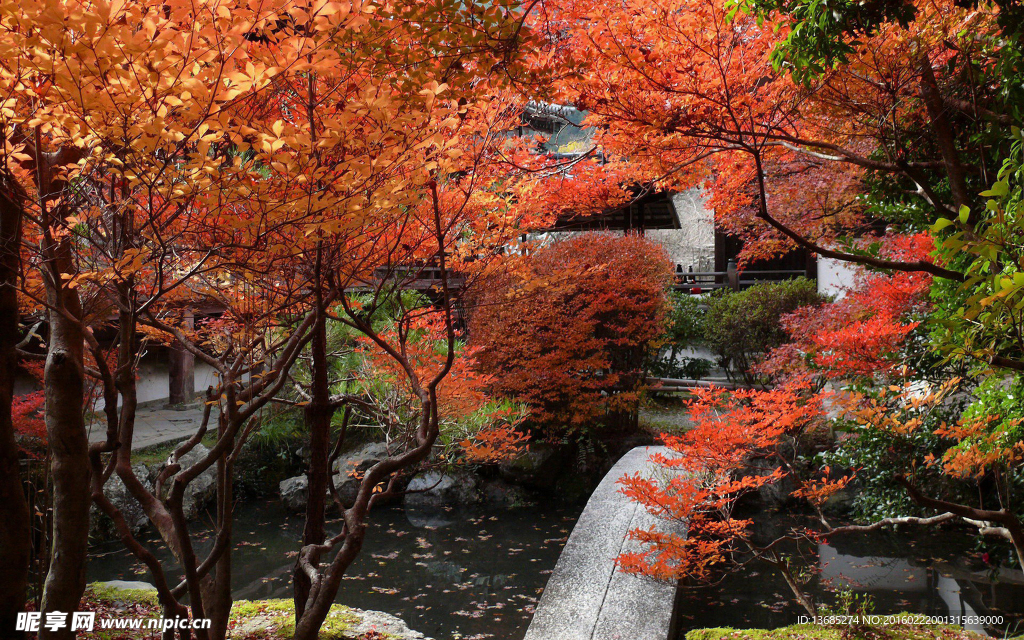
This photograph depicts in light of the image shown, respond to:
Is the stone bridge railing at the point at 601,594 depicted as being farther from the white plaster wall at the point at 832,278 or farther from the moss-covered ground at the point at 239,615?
the white plaster wall at the point at 832,278

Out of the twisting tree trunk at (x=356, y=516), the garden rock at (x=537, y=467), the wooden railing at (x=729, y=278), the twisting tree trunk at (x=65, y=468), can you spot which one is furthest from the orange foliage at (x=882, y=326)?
the wooden railing at (x=729, y=278)

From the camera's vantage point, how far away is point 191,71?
176 centimetres

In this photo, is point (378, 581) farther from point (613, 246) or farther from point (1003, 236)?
point (1003, 236)

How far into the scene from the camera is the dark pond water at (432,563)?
19.6ft

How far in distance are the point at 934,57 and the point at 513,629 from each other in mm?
5150

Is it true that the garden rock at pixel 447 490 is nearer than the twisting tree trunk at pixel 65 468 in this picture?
No

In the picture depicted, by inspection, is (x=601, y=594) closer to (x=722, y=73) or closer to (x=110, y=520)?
(x=722, y=73)

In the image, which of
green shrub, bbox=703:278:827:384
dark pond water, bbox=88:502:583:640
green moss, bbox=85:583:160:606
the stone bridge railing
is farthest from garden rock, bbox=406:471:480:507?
green shrub, bbox=703:278:827:384

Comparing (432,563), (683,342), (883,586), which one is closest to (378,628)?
(432,563)

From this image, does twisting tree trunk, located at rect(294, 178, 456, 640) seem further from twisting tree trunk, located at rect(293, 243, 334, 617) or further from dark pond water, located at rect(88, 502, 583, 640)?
dark pond water, located at rect(88, 502, 583, 640)

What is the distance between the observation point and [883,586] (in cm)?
625

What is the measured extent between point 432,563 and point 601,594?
3.00m

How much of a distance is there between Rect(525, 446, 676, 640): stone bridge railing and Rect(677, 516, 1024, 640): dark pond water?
662mm

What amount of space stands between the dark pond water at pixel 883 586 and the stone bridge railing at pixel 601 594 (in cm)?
66
